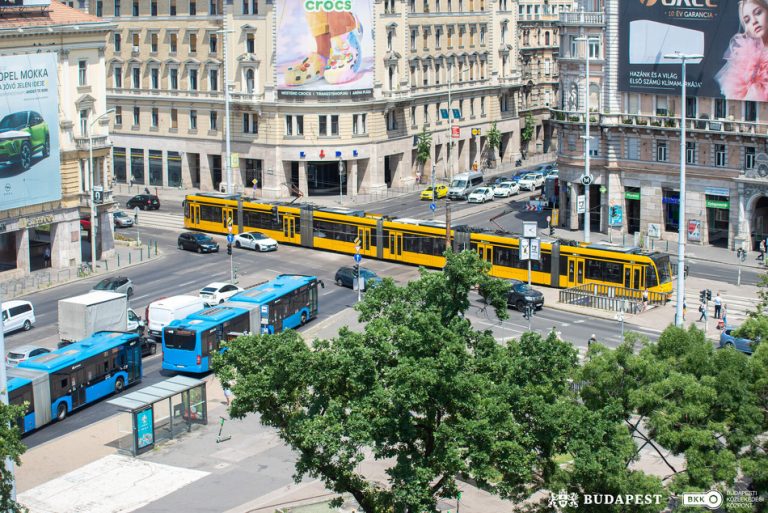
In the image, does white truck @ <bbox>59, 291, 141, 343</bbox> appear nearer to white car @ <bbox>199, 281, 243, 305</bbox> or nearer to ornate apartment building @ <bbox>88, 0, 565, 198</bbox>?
white car @ <bbox>199, 281, 243, 305</bbox>

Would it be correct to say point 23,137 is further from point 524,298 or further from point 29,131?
point 524,298

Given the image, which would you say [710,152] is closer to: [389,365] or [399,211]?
[399,211]

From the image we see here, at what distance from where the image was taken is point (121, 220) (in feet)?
377

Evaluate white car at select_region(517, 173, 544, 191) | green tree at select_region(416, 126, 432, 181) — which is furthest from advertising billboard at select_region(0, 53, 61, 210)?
white car at select_region(517, 173, 544, 191)

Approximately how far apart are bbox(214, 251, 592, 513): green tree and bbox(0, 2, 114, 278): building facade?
52239 mm

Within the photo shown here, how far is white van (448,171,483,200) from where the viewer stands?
127 metres

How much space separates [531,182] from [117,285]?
53.3 m

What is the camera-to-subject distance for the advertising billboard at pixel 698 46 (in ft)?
329

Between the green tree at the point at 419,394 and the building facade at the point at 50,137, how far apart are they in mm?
52239

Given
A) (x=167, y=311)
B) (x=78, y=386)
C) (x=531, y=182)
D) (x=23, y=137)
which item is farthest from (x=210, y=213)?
(x=78, y=386)

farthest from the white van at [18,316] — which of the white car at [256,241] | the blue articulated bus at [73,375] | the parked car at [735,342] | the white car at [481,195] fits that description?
the white car at [481,195]

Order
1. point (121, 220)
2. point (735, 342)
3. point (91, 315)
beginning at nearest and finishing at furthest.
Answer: point (735, 342), point (91, 315), point (121, 220)

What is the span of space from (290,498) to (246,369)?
35.9 feet

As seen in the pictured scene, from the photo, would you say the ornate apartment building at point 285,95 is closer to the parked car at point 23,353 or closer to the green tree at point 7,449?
the parked car at point 23,353
